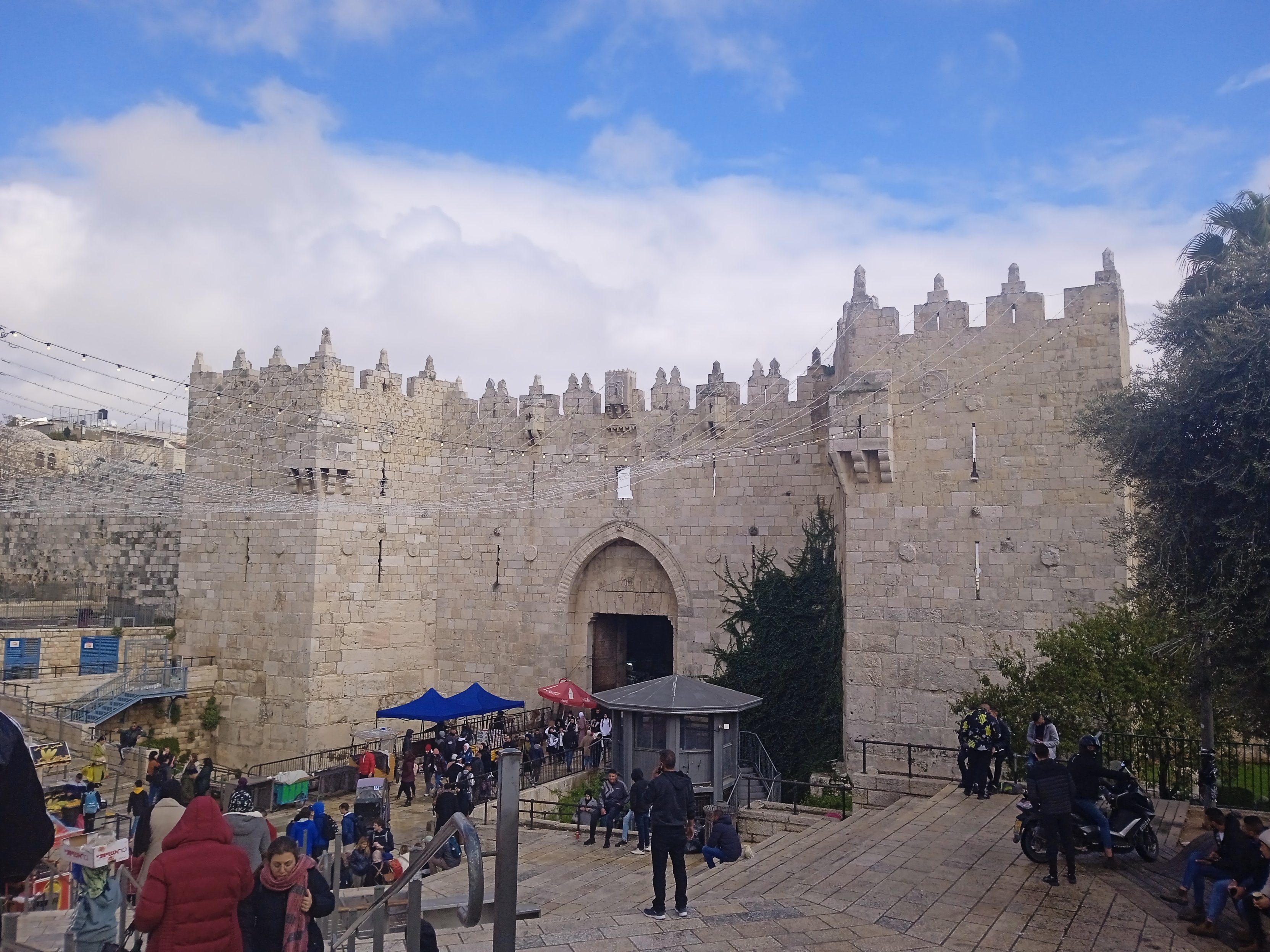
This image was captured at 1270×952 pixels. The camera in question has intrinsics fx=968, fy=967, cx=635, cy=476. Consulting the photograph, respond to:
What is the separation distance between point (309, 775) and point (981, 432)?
471 inches

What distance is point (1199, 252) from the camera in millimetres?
10992

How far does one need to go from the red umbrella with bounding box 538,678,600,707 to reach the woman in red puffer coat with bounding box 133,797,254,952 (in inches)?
497

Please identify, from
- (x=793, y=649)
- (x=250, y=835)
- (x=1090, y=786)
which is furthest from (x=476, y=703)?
(x=250, y=835)

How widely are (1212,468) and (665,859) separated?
510 cm

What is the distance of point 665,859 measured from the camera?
689 cm

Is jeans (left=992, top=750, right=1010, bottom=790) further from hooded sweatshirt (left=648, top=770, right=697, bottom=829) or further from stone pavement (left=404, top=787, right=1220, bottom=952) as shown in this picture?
hooded sweatshirt (left=648, top=770, right=697, bottom=829)

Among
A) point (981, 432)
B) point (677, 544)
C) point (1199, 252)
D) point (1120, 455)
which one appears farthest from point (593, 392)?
point (1120, 455)

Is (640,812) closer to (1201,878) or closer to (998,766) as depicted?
(1201,878)

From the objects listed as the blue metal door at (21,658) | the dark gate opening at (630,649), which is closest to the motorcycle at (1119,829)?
the dark gate opening at (630,649)

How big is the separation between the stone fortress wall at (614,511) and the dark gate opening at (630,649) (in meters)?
0.15

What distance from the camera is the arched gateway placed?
18688mm

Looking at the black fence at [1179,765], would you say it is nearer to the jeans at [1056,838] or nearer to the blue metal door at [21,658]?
the jeans at [1056,838]

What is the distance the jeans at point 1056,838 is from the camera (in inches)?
289

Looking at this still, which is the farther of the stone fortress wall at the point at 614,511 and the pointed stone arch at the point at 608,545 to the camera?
the pointed stone arch at the point at 608,545
